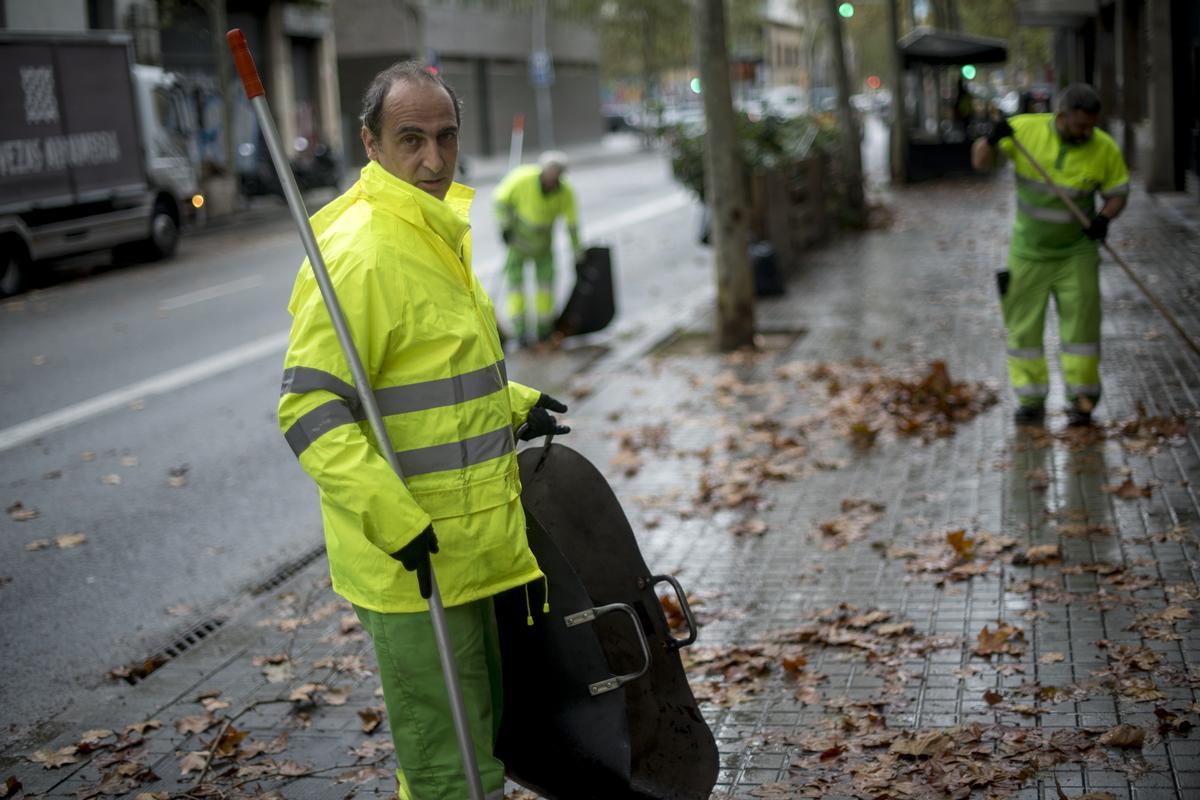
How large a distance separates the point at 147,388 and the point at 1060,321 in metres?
7.21

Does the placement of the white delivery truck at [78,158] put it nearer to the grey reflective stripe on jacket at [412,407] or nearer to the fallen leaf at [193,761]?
the fallen leaf at [193,761]

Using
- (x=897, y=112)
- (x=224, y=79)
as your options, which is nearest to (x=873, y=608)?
(x=897, y=112)

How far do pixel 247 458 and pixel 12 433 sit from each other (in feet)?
6.79

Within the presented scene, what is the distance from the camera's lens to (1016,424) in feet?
27.0

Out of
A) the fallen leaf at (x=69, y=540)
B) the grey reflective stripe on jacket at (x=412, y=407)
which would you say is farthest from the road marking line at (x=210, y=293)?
the grey reflective stripe on jacket at (x=412, y=407)

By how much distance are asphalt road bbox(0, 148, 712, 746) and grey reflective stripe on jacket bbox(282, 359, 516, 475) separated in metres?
2.76

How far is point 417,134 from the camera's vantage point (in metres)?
3.26

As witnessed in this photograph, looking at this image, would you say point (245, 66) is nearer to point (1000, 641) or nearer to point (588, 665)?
point (588, 665)

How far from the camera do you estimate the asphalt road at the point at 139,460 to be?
6.32m

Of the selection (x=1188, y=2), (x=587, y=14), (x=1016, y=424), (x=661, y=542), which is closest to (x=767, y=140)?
(x=1188, y=2)

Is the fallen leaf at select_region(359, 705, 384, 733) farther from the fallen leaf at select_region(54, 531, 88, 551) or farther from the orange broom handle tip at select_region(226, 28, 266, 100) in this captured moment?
the fallen leaf at select_region(54, 531, 88, 551)

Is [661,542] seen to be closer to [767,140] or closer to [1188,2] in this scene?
[767,140]

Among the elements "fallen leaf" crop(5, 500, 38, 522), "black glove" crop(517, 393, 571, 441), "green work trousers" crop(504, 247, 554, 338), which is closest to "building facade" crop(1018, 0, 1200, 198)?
"green work trousers" crop(504, 247, 554, 338)

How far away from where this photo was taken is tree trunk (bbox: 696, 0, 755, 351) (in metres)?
11.2
